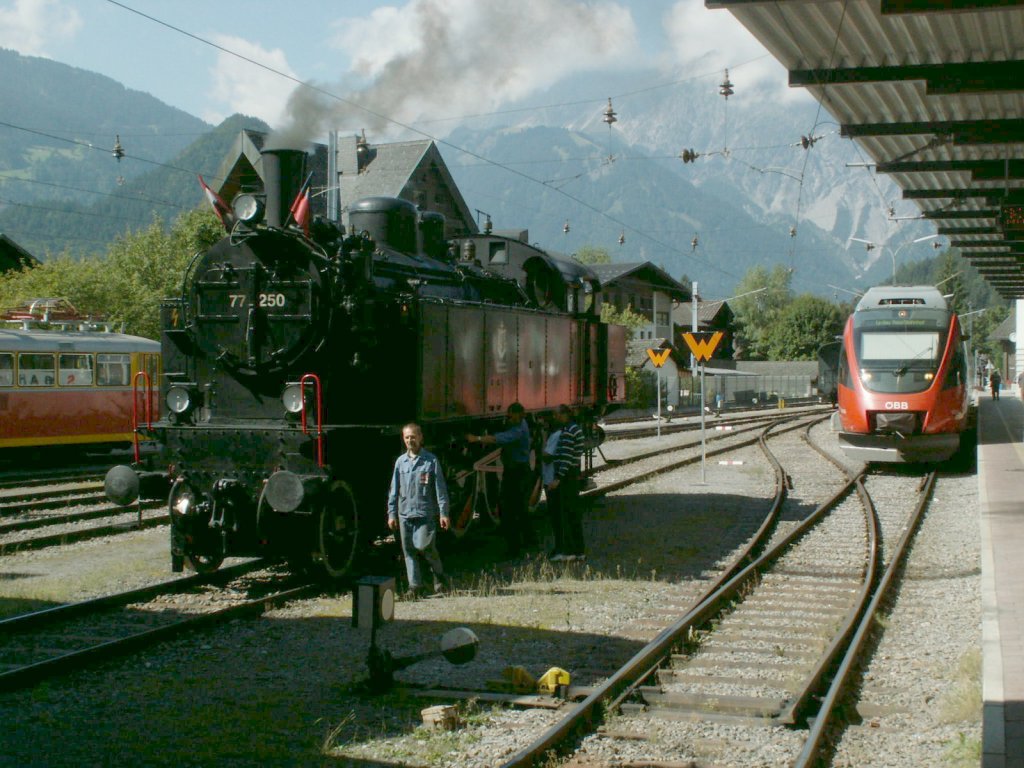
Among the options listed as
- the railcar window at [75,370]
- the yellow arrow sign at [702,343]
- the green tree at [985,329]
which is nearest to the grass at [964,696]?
the yellow arrow sign at [702,343]

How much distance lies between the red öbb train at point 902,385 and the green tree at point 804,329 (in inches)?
2823

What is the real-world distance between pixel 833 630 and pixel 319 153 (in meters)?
34.4

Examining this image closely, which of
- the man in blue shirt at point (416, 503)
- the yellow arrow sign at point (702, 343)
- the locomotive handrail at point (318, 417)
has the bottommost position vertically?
the man in blue shirt at point (416, 503)

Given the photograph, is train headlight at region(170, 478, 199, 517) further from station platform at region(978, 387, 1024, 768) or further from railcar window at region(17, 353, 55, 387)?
railcar window at region(17, 353, 55, 387)

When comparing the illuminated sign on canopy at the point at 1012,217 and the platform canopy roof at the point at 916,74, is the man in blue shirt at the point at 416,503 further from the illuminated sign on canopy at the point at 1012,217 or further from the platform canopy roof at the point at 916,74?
the illuminated sign on canopy at the point at 1012,217

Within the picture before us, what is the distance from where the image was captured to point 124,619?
28.0 feet

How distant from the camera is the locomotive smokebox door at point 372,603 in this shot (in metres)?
6.59

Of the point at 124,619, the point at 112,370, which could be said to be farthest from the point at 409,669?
the point at 112,370

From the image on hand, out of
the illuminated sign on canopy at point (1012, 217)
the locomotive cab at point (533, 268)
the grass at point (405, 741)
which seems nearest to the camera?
the grass at point (405, 741)

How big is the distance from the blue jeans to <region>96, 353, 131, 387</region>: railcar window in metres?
14.0

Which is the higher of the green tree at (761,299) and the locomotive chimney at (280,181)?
the green tree at (761,299)

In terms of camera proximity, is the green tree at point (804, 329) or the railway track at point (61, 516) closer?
the railway track at point (61, 516)

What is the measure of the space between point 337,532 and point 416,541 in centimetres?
92

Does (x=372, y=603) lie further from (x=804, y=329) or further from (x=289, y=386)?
(x=804, y=329)
